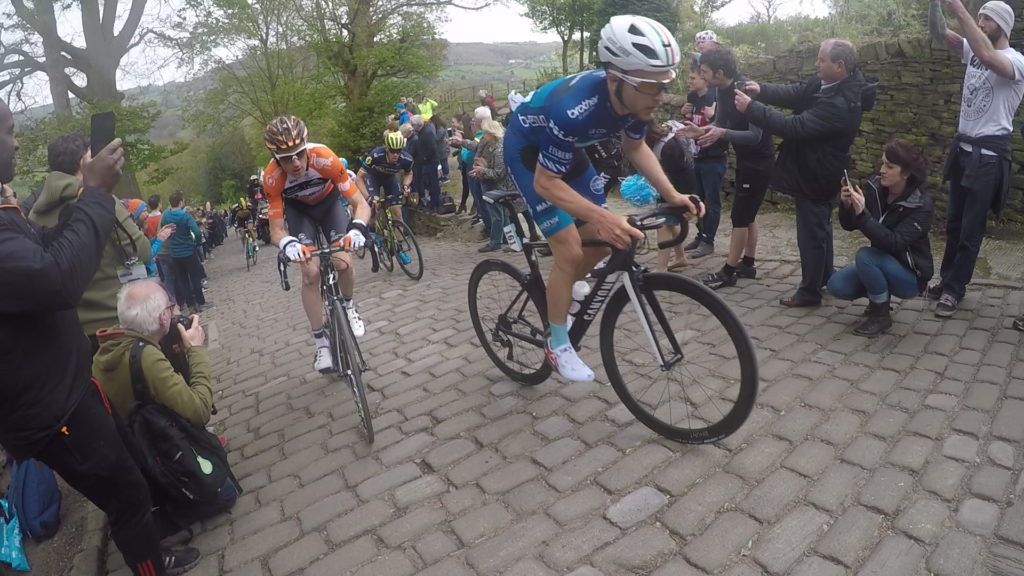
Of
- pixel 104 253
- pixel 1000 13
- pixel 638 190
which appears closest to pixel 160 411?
pixel 104 253

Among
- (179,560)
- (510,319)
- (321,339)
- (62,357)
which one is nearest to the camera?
(62,357)

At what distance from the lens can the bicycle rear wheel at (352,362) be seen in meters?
3.82

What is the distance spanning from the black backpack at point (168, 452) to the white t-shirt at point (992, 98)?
588cm

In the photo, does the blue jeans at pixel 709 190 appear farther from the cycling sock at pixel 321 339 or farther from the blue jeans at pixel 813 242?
the cycling sock at pixel 321 339

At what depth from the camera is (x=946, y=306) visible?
470cm

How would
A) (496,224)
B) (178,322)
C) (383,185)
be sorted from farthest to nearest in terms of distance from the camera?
(383,185) < (496,224) < (178,322)

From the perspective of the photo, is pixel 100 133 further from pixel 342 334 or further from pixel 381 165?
pixel 381 165

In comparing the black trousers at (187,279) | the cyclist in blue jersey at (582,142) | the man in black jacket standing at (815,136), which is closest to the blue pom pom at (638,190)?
the man in black jacket standing at (815,136)

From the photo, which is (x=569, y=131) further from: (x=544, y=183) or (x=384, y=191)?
(x=384, y=191)

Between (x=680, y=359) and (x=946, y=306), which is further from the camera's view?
(x=946, y=306)

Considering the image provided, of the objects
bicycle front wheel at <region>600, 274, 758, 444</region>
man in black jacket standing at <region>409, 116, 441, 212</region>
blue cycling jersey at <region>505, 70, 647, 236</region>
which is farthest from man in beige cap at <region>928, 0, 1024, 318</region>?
man in black jacket standing at <region>409, 116, 441, 212</region>

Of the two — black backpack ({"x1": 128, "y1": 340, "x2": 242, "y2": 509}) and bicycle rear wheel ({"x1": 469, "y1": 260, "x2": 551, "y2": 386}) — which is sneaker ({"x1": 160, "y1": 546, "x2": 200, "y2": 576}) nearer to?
black backpack ({"x1": 128, "y1": 340, "x2": 242, "y2": 509})

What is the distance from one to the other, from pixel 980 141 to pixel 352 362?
16.5ft

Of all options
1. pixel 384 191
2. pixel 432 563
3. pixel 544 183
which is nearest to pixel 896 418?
pixel 544 183
